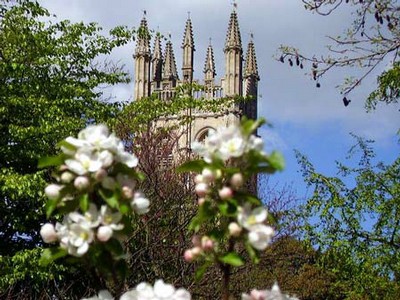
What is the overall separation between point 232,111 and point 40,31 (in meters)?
40.8

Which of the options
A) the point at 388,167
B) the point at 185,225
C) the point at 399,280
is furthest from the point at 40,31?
the point at 399,280

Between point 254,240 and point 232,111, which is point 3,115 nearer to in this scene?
point 254,240

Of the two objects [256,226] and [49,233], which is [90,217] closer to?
[49,233]

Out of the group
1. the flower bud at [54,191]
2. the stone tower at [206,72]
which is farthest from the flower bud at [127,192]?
the stone tower at [206,72]

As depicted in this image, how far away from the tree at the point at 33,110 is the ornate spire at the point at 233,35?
4163 centimetres

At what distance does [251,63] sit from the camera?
59.7 metres

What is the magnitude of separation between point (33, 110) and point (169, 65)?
45.4 metres

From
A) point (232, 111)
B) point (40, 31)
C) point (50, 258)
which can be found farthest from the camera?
point (232, 111)

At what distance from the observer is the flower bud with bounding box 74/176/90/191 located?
2.42 meters

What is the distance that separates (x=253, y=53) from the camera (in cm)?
6041

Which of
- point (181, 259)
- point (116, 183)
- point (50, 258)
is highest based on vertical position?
point (116, 183)

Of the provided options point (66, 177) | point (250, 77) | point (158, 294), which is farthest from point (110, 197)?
point (250, 77)

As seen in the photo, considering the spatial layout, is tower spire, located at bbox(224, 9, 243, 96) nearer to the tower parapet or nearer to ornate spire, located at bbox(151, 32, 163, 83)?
the tower parapet

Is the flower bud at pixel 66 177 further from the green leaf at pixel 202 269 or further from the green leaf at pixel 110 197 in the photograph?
the green leaf at pixel 202 269
